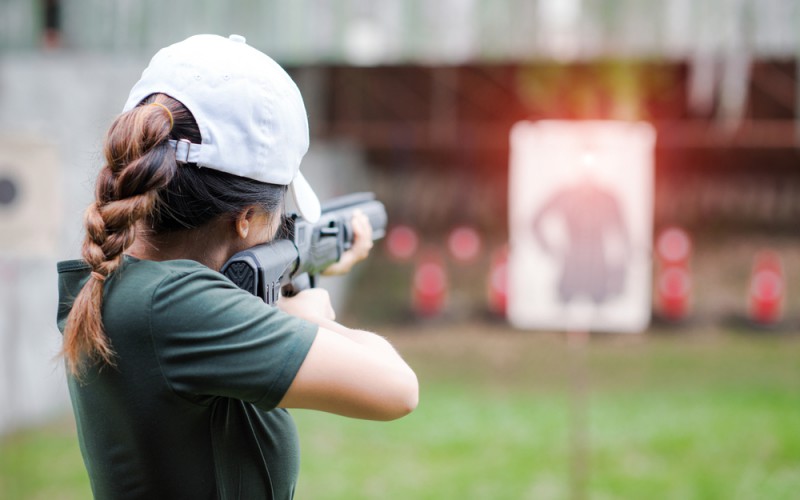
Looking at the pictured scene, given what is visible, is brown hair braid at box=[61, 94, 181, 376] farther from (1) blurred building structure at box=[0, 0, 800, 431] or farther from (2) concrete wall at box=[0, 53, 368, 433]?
(2) concrete wall at box=[0, 53, 368, 433]

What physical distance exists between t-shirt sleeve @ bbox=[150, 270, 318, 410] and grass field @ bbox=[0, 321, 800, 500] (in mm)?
2636

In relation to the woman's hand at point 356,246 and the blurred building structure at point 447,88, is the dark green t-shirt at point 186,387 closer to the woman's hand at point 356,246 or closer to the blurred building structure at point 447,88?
the woman's hand at point 356,246

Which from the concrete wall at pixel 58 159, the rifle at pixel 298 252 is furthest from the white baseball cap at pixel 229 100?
the concrete wall at pixel 58 159

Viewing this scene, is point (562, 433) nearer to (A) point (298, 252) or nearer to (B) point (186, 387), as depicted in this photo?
(A) point (298, 252)

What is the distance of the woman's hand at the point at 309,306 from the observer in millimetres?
964

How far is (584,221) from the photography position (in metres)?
3.87

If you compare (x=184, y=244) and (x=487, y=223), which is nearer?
(x=184, y=244)

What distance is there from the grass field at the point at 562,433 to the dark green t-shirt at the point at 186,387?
2.59 m

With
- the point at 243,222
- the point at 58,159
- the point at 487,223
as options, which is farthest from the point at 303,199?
the point at 487,223

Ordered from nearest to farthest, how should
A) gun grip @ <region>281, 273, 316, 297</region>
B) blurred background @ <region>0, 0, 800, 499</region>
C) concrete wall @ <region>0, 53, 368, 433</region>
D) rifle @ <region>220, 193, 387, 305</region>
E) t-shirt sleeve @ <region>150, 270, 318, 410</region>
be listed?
t-shirt sleeve @ <region>150, 270, 318, 410</region>, rifle @ <region>220, 193, 387, 305</region>, gun grip @ <region>281, 273, 316, 297</region>, blurred background @ <region>0, 0, 800, 499</region>, concrete wall @ <region>0, 53, 368, 433</region>

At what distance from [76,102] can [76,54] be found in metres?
0.46

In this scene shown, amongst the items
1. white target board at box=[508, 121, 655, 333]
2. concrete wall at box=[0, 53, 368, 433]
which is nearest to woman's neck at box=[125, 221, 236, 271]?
white target board at box=[508, 121, 655, 333]

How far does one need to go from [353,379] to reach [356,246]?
0.66 meters

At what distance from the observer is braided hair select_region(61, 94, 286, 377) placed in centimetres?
80
